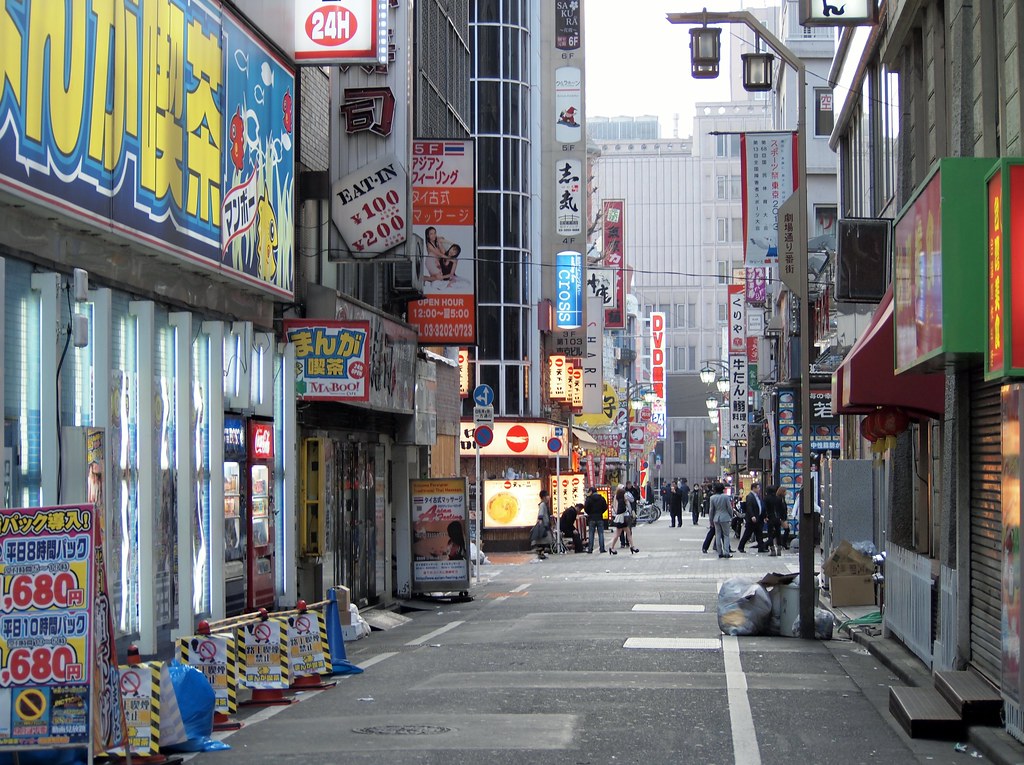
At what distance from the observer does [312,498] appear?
68.7 ft

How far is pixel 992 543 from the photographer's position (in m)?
12.7

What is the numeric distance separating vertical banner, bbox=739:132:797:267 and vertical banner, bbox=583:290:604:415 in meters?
33.1

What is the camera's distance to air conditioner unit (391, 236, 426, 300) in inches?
1027

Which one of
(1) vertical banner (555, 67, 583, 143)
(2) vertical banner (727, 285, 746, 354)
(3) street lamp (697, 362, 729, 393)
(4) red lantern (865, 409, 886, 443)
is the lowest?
(4) red lantern (865, 409, 886, 443)

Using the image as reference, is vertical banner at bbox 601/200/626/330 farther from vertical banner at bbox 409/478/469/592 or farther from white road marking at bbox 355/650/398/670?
white road marking at bbox 355/650/398/670

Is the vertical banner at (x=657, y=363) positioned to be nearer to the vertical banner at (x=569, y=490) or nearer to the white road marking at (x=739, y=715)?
the vertical banner at (x=569, y=490)

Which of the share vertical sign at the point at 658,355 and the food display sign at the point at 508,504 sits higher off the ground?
the share vertical sign at the point at 658,355

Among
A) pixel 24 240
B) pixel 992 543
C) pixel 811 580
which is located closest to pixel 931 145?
pixel 811 580

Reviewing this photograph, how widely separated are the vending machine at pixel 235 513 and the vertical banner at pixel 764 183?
16.2 meters

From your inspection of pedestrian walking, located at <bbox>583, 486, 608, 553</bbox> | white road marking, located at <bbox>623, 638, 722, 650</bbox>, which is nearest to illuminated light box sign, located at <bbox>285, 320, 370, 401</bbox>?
white road marking, located at <bbox>623, 638, 722, 650</bbox>

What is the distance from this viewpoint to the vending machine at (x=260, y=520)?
17.9 meters

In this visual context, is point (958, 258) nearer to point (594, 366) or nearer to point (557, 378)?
point (557, 378)

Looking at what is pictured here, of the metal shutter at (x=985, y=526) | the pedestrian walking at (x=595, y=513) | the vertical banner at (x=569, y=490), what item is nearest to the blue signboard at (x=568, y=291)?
the vertical banner at (x=569, y=490)

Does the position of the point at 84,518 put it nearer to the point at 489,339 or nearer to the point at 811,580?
the point at 811,580
